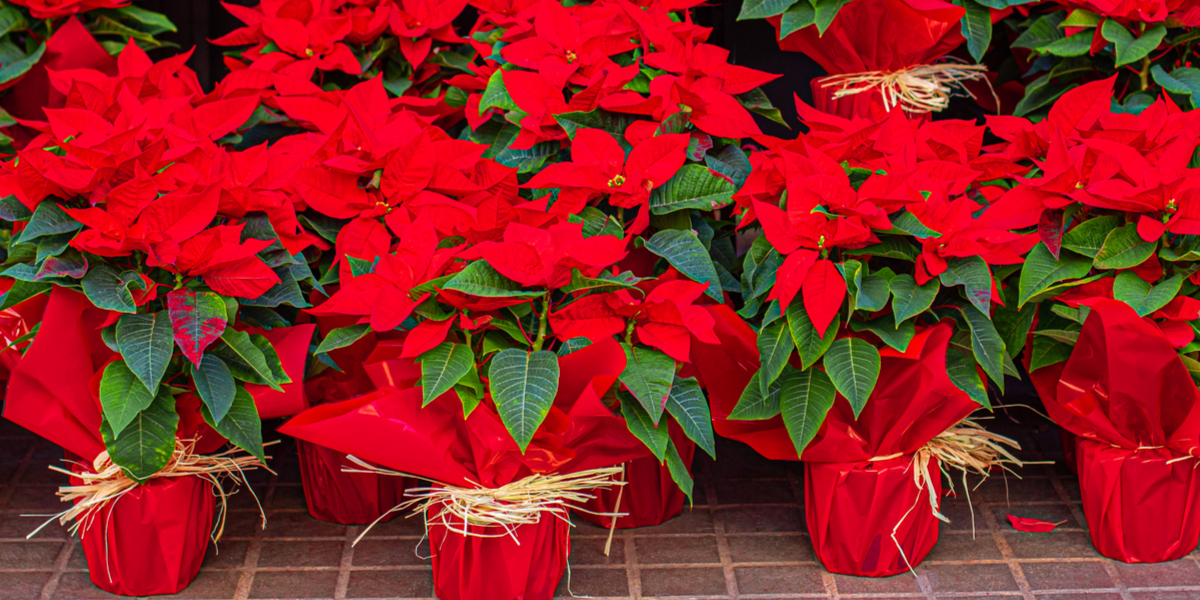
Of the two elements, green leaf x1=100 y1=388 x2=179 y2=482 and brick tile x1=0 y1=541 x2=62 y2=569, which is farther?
brick tile x1=0 y1=541 x2=62 y2=569

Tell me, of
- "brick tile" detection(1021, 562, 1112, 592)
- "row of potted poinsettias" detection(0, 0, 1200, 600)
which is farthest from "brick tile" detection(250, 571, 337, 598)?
"brick tile" detection(1021, 562, 1112, 592)

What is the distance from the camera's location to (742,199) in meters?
2.13

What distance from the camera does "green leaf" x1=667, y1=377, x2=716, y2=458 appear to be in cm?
194

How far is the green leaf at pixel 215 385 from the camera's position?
200 centimetres

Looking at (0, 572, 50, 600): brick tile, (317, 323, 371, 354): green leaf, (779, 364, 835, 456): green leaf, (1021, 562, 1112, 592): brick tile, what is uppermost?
(317, 323, 371, 354): green leaf

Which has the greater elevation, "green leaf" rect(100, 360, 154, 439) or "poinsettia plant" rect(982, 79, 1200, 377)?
"poinsettia plant" rect(982, 79, 1200, 377)

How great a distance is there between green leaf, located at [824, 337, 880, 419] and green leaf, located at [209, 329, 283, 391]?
41.7 inches

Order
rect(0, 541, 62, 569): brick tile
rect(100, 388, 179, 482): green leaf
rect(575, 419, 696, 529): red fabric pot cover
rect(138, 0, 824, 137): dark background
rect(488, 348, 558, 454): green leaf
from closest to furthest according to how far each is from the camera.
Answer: rect(488, 348, 558, 454): green leaf < rect(100, 388, 179, 482): green leaf < rect(0, 541, 62, 569): brick tile < rect(575, 419, 696, 529): red fabric pot cover < rect(138, 0, 824, 137): dark background

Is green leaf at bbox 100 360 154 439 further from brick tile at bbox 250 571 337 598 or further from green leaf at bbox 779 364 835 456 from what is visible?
green leaf at bbox 779 364 835 456

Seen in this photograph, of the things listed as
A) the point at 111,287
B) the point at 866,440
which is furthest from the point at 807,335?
the point at 111,287

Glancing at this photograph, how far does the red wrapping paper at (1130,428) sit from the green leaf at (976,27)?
81 centimetres

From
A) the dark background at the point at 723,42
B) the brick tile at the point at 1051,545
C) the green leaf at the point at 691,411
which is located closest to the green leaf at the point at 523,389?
the green leaf at the point at 691,411

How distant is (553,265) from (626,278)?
6.0 inches

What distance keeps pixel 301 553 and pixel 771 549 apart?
1.05 meters
